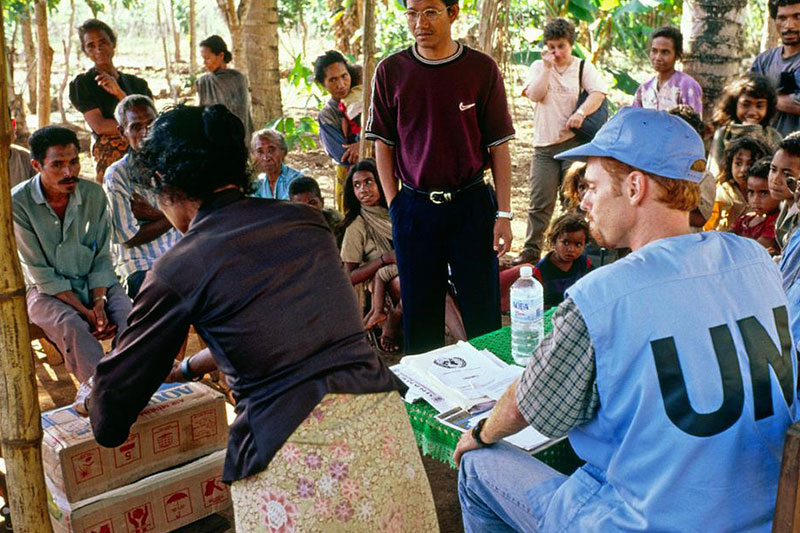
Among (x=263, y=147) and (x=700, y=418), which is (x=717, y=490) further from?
(x=263, y=147)

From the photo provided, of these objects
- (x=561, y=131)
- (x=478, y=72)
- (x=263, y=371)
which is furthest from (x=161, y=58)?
(x=263, y=371)

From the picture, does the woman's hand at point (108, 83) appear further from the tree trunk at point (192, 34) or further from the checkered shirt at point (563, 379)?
the tree trunk at point (192, 34)

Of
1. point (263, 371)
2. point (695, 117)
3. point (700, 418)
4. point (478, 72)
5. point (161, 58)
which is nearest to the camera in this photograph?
point (700, 418)

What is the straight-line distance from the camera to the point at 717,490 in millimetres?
1597

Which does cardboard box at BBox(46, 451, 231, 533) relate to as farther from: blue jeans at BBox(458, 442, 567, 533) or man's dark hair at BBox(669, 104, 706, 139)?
man's dark hair at BBox(669, 104, 706, 139)

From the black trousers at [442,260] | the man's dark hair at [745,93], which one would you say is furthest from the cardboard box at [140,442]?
the man's dark hair at [745,93]

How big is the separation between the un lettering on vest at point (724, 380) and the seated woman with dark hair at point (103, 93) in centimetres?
479

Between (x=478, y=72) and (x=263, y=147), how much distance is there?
76.0 inches

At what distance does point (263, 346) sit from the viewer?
1702 millimetres

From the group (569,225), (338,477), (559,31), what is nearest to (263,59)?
(559,31)

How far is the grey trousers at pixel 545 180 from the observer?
6078 millimetres

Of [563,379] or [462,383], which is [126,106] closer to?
[462,383]

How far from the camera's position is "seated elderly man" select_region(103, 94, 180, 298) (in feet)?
13.0

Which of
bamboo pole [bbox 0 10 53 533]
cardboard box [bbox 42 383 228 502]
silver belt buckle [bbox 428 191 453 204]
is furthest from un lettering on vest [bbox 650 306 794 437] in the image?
silver belt buckle [bbox 428 191 453 204]
